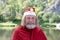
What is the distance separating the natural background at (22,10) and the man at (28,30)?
5.04 feet

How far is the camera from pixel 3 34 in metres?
3.32

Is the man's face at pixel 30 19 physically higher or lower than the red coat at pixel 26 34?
higher

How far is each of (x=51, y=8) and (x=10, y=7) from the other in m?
0.69

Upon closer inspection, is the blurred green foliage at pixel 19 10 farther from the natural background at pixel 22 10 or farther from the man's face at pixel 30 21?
the man's face at pixel 30 21

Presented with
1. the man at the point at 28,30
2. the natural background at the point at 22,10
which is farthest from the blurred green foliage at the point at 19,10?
the man at the point at 28,30

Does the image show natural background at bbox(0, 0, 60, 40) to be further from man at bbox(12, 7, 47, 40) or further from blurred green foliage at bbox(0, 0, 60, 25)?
man at bbox(12, 7, 47, 40)

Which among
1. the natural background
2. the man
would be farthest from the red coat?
the natural background

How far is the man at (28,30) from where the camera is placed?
1.64m

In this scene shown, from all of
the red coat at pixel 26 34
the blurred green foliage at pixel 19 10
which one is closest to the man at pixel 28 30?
the red coat at pixel 26 34

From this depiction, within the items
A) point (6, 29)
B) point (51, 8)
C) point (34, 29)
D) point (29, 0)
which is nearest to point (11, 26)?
point (6, 29)

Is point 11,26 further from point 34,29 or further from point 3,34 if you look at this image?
point 34,29

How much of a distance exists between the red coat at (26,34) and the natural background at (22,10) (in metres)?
1.55

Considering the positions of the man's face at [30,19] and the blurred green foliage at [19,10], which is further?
the blurred green foliage at [19,10]

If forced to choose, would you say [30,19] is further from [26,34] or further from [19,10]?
[19,10]
